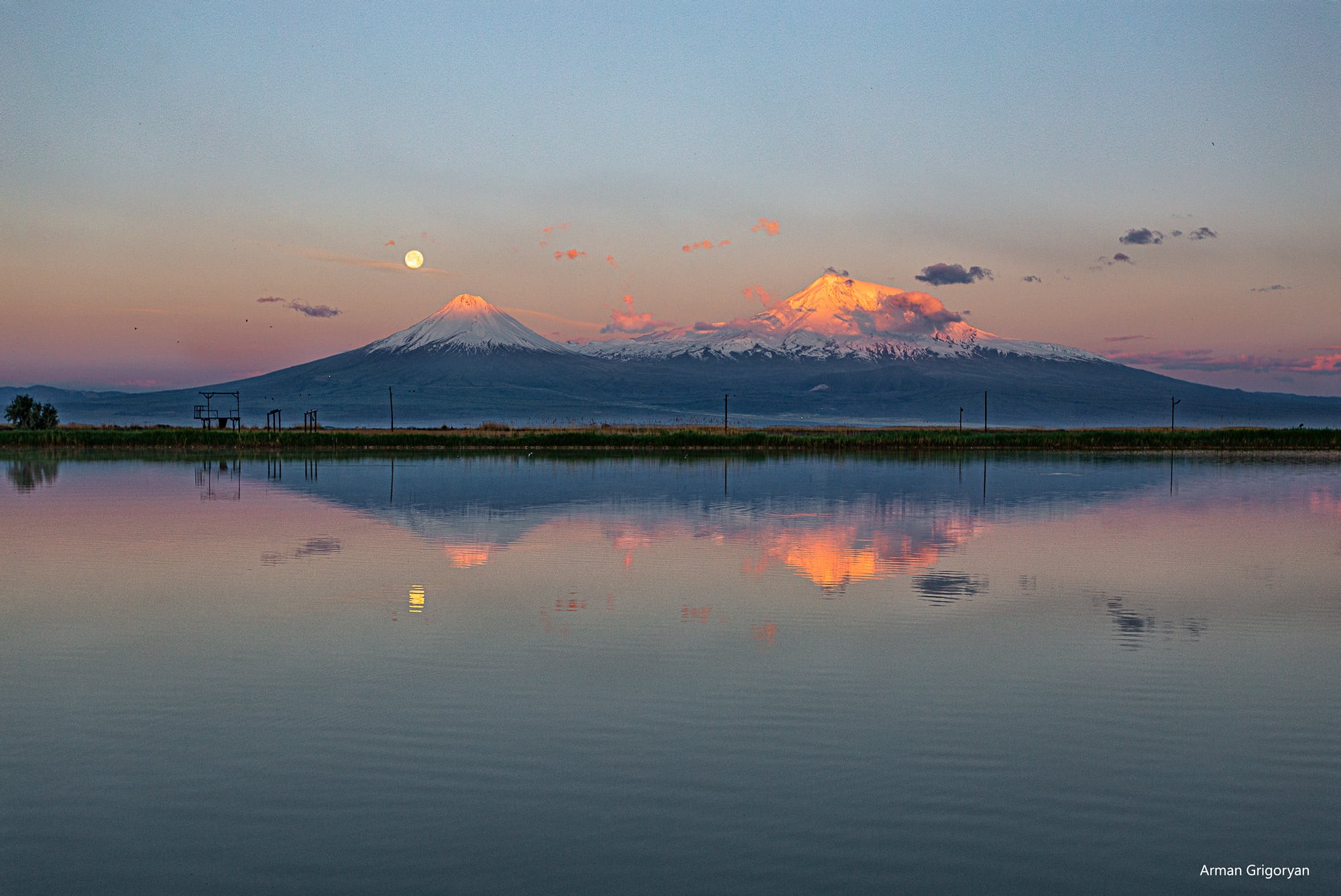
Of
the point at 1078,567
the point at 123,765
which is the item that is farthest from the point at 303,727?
the point at 1078,567

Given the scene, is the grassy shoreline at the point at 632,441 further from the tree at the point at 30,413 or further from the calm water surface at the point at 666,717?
the calm water surface at the point at 666,717

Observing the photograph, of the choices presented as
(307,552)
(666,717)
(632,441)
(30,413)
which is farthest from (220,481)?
(30,413)

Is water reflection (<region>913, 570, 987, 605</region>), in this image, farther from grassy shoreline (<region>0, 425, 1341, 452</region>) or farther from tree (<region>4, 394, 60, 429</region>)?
tree (<region>4, 394, 60, 429</region>)

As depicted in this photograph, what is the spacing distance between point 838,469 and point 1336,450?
55158 mm

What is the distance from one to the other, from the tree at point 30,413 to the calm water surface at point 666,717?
110245 millimetres

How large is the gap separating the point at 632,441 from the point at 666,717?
77222 mm

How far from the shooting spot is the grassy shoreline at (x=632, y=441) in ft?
281

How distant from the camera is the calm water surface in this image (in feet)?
24.4

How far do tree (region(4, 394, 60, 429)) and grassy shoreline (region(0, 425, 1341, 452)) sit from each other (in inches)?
1132

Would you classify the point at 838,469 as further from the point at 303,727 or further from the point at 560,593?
the point at 303,727

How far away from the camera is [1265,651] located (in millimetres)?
13578

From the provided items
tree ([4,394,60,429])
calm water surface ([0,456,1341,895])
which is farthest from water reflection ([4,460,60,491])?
tree ([4,394,60,429])

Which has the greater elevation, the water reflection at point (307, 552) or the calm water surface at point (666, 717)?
the water reflection at point (307, 552)

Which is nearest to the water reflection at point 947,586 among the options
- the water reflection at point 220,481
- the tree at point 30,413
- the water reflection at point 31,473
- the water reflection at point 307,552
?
the water reflection at point 307,552
